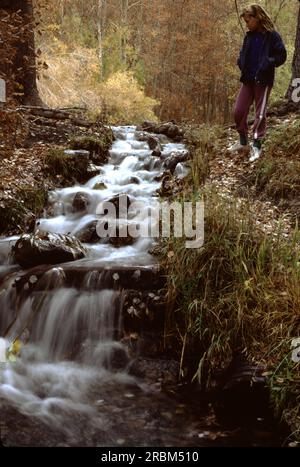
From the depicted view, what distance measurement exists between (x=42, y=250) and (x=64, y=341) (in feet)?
4.44

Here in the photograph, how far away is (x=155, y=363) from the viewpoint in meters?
4.95

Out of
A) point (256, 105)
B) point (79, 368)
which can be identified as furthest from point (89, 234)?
point (256, 105)

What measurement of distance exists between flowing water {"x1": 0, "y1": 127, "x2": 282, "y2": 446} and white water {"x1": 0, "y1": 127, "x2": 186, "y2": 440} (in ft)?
0.03

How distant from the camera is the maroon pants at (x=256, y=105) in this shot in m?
7.57

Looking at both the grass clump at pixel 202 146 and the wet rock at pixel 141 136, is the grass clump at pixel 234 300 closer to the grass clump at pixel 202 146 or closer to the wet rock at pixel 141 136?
Answer: the grass clump at pixel 202 146

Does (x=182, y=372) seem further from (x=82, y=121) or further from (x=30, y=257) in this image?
(x=82, y=121)

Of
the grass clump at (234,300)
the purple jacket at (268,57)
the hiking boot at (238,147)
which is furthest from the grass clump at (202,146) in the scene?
the grass clump at (234,300)

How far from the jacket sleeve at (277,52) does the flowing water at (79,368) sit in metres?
2.94

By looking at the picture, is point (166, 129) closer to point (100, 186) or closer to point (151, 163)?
point (151, 163)

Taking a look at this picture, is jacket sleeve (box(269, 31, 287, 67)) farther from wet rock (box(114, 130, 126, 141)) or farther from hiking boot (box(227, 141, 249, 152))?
wet rock (box(114, 130, 126, 141))

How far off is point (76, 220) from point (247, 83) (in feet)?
11.5

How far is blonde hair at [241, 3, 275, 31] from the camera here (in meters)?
7.00

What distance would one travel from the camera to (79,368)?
4961mm
